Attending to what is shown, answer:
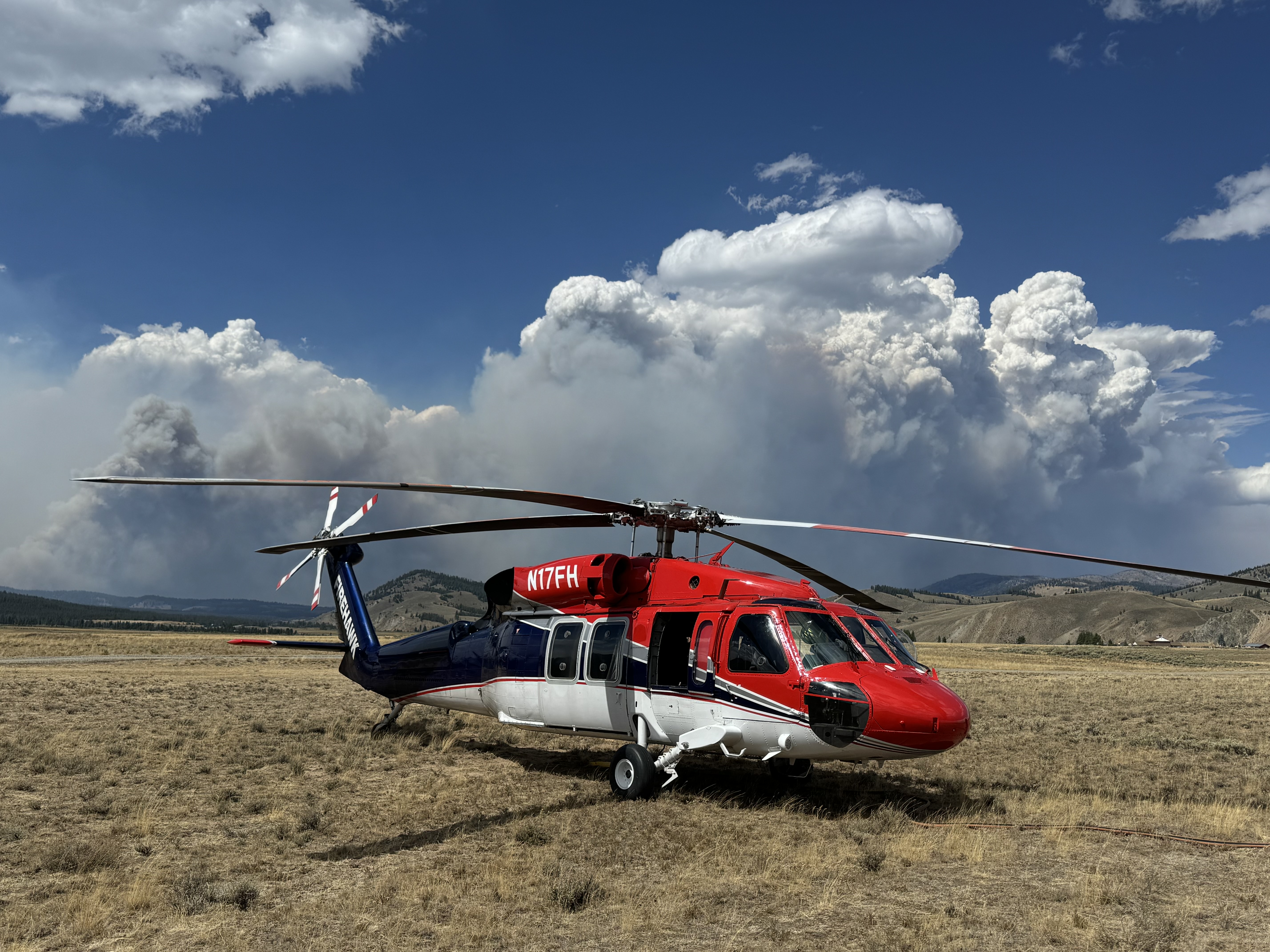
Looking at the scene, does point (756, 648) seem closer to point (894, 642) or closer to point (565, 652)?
point (894, 642)

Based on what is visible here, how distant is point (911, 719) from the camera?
1040cm

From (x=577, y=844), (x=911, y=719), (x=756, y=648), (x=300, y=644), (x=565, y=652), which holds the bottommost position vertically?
(x=577, y=844)

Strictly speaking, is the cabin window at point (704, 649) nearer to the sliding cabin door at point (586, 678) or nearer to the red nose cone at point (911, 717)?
the sliding cabin door at point (586, 678)

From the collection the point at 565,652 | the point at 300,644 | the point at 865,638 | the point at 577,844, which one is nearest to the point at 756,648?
the point at 865,638

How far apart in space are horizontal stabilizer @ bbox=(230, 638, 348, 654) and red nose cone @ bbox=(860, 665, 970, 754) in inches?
414

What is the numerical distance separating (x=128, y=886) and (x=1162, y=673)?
54.8 m

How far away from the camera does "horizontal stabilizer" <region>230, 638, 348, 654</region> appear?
54.6 feet

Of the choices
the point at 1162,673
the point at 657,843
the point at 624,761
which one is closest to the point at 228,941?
the point at 657,843

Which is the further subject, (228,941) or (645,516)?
(645,516)

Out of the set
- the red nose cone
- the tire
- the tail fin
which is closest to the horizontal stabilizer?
the tail fin

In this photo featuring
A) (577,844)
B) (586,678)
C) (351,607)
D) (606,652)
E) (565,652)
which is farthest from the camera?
(351,607)

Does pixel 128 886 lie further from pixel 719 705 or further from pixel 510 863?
pixel 719 705

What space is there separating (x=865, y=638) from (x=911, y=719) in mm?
1488

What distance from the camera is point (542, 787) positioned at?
1346 centimetres
